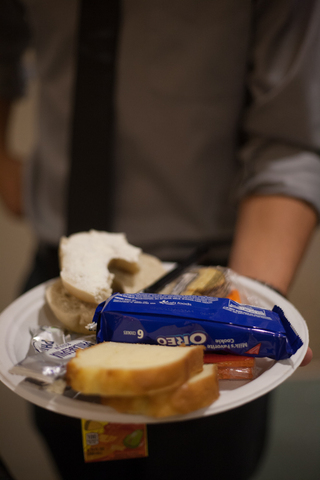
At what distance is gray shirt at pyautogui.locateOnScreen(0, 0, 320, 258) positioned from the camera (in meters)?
0.61

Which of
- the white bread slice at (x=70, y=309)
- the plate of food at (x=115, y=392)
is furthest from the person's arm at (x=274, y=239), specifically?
the white bread slice at (x=70, y=309)

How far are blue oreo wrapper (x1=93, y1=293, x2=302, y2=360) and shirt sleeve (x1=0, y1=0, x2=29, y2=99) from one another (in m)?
0.80

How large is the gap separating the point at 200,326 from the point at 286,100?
0.45 meters

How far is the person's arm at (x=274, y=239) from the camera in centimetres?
58

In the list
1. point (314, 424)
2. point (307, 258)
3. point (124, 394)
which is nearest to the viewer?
point (124, 394)

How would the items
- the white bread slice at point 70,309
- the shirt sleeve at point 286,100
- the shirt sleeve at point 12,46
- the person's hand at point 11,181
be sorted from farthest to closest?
the person's hand at point 11,181 → the shirt sleeve at point 12,46 → the shirt sleeve at point 286,100 → the white bread slice at point 70,309

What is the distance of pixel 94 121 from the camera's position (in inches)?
26.4

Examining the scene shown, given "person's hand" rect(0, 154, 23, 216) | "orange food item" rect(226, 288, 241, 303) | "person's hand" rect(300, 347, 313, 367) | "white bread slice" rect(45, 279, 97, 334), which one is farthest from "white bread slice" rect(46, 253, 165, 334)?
"person's hand" rect(0, 154, 23, 216)

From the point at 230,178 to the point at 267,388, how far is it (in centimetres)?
53

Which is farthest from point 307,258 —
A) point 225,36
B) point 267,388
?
point 267,388

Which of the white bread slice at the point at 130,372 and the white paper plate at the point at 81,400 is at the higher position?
the white bread slice at the point at 130,372

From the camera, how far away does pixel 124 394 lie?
0.30 meters

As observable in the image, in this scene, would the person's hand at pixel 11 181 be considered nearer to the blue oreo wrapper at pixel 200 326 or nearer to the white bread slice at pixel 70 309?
the white bread slice at pixel 70 309

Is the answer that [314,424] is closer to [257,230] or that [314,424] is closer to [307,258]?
[257,230]
